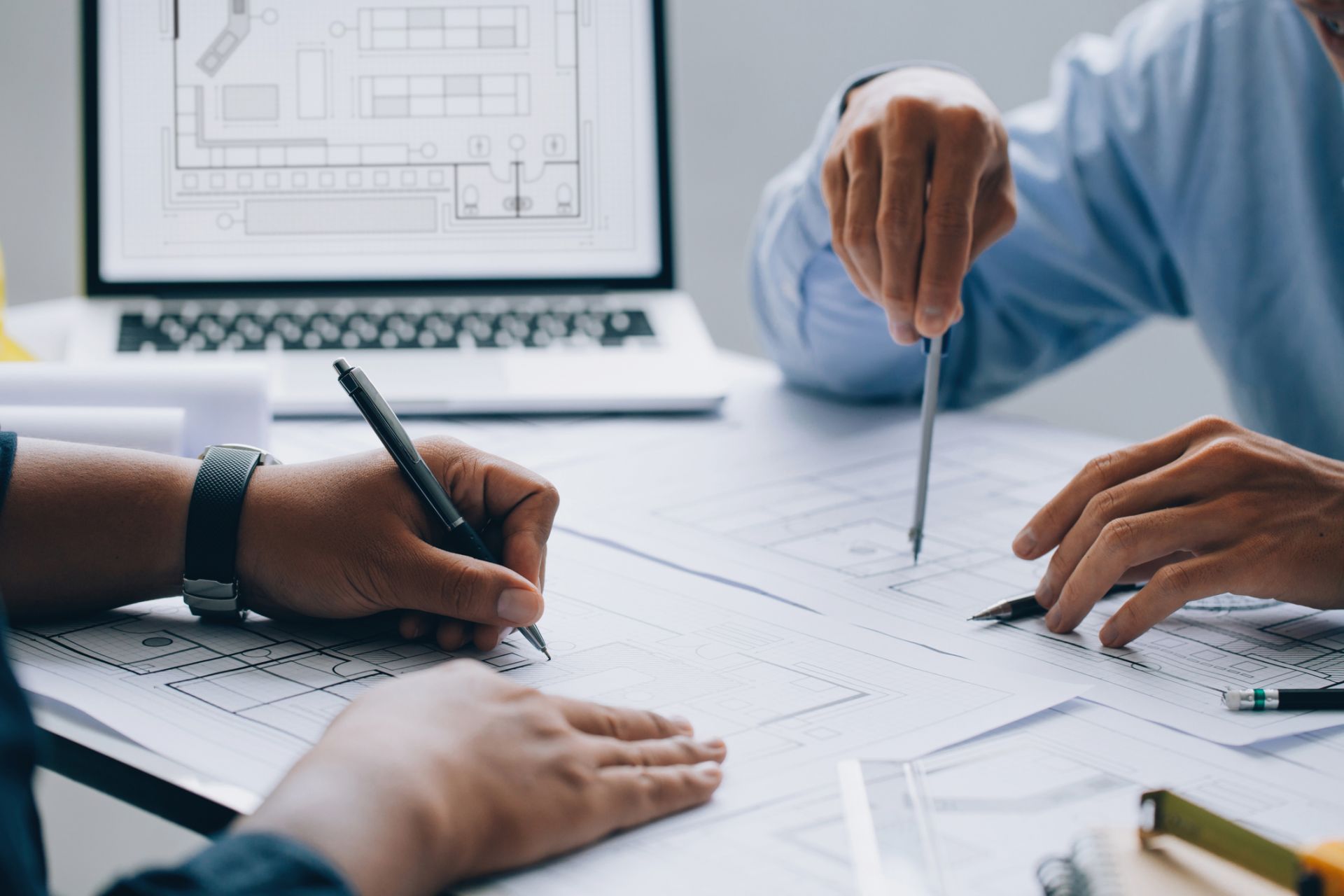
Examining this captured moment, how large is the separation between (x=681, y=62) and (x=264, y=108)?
2.71 feet

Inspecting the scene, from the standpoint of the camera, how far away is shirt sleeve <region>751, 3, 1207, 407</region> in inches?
40.3

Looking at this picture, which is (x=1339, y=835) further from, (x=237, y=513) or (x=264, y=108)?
(x=264, y=108)

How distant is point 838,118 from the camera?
95 centimetres

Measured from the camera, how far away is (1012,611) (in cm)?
62

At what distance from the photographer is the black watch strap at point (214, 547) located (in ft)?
1.91

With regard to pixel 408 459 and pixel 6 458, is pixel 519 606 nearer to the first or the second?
pixel 408 459

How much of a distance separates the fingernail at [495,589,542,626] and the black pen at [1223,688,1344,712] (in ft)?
1.05

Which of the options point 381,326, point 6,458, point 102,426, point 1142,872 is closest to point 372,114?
point 381,326

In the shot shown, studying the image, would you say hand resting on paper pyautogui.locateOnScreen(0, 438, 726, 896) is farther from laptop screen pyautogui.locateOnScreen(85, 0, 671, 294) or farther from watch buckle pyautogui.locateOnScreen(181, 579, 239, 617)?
laptop screen pyautogui.locateOnScreen(85, 0, 671, 294)

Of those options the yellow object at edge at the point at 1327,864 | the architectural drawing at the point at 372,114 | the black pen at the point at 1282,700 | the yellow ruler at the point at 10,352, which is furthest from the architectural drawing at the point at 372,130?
the yellow object at edge at the point at 1327,864

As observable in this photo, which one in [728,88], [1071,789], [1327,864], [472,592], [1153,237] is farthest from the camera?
[728,88]

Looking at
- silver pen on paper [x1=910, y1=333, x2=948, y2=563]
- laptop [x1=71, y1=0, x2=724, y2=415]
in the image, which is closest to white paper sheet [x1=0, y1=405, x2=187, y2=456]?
laptop [x1=71, y1=0, x2=724, y2=415]

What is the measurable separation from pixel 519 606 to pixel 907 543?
0.96 ft

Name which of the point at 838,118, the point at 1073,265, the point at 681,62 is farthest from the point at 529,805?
the point at 681,62
